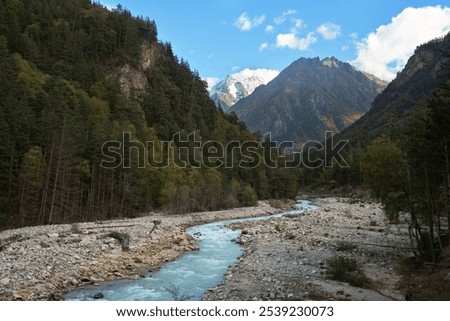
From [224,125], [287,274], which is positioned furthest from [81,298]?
[224,125]

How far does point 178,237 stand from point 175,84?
9034 cm

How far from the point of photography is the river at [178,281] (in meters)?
16.3

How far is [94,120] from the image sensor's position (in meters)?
55.0

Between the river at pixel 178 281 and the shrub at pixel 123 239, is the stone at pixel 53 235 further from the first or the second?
the river at pixel 178 281

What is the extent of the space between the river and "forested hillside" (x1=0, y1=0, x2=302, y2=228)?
21.5 metres

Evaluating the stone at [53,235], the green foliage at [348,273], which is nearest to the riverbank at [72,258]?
the stone at [53,235]

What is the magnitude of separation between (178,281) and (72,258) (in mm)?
7595

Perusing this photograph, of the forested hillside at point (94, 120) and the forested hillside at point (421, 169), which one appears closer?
the forested hillside at point (421, 169)

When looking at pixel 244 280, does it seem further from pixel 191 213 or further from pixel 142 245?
pixel 191 213

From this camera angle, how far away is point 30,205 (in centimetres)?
3822

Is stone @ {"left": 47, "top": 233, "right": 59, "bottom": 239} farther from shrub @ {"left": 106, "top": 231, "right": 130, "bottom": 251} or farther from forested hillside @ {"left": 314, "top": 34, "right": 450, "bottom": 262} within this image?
forested hillside @ {"left": 314, "top": 34, "right": 450, "bottom": 262}

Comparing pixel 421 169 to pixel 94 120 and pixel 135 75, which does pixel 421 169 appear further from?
pixel 135 75

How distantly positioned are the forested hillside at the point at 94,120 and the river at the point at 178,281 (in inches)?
846

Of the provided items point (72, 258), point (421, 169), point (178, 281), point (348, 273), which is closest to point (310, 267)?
point (348, 273)
